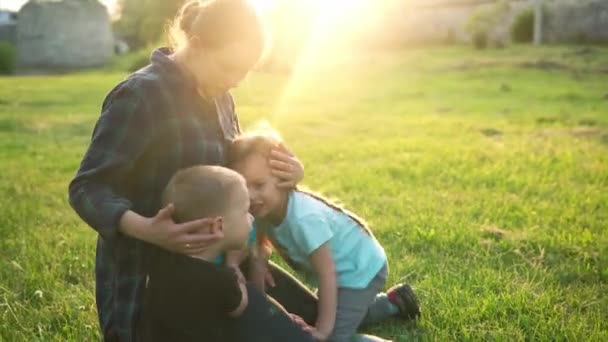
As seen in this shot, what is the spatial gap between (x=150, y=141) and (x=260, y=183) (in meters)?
0.49

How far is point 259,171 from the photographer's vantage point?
2.78m

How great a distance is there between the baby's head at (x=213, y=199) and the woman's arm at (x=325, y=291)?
465 millimetres

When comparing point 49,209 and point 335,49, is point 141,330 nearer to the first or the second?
point 49,209

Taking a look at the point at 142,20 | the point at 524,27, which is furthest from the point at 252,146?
the point at 142,20

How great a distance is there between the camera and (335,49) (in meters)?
27.7

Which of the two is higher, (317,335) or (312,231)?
(312,231)

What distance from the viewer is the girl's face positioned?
278 cm

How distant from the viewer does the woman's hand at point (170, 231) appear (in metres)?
2.22

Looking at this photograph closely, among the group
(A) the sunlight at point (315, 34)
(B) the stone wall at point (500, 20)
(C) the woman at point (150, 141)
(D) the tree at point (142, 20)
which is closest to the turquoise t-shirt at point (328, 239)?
(C) the woman at point (150, 141)

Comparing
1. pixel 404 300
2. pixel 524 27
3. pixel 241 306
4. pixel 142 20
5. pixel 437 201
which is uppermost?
pixel 241 306

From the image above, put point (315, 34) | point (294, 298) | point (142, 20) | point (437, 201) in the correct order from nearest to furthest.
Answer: point (294, 298) < point (437, 201) < point (315, 34) < point (142, 20)

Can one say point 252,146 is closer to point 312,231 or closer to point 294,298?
point 312,231

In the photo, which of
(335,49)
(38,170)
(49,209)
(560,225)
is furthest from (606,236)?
(335,49)

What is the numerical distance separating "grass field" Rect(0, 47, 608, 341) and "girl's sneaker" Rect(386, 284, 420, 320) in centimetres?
7
